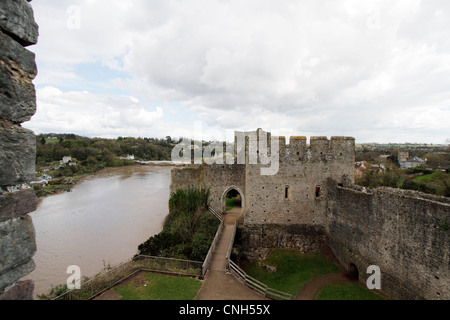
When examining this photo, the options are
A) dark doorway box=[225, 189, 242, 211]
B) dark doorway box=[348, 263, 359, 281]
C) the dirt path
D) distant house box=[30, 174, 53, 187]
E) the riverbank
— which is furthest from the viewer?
distant house box=[30, 174, 53, 187]

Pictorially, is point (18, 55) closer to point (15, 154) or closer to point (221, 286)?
point (15, 154)

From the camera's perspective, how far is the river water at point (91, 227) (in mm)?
15883

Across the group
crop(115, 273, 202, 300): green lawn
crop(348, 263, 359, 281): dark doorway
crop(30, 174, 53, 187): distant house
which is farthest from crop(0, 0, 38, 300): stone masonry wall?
crop(30, 174, 53, 187): distant house

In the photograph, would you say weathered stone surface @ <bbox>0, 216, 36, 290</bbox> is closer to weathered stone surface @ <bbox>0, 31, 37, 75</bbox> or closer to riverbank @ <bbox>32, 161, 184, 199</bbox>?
weathered stone surface @ <bbox>0, 31, 37, 75</bbox>

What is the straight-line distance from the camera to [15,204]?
178 centimetres

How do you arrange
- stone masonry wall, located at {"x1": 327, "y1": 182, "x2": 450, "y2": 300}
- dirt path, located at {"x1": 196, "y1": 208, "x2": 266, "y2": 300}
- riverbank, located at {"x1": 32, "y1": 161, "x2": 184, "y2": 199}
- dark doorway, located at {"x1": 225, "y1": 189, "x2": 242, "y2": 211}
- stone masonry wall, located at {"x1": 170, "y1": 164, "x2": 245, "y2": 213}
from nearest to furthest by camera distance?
1. stone masonry wall, located at {"x1": 327, "y1": 182, "x2": 450, "y2": 300}
2. dirt path, located at {"x1": 196, "y1": 208, "x2": 266, "y2": 300}
3. stone masonry wall, located at {"x1": 170, "y1": 164, "x2": 245, "y2": 213}
4. dark doorway, located at {"x1": 225, "y1": 189, "x2": 242, "y2": 211}
5. riverbank, located at {"x1": 32, "y1": 161, "x2": 184, "y2": 199}

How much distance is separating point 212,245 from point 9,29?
34.4 ft

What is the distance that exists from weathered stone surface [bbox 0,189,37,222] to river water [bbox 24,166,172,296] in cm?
1504

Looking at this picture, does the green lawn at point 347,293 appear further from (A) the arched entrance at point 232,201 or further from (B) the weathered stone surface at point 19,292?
(B) the weathered stone surface at point 19,292

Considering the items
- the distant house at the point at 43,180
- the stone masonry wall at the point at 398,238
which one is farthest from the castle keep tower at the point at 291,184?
the distant house at the point at 43,180

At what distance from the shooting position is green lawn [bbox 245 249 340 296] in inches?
424

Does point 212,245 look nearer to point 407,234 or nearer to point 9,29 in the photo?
point 407,234

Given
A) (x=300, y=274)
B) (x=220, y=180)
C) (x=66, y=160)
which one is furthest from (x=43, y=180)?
(x=300, y=274)
